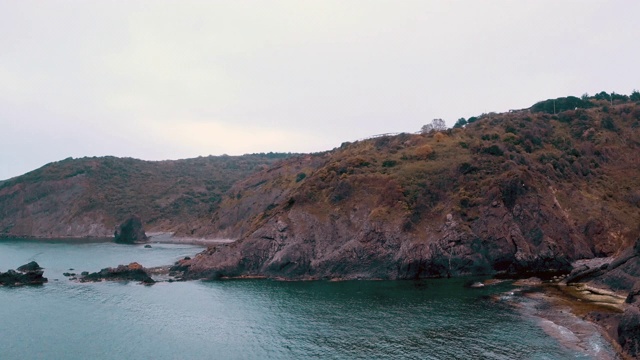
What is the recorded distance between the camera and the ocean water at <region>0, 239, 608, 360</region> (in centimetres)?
5603

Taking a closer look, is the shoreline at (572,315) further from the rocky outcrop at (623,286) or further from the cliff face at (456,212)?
the cliff face at (456,212)

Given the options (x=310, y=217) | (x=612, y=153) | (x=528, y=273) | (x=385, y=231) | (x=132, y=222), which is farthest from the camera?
(x=132, y=222)

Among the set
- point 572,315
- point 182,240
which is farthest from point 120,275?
point 572,315

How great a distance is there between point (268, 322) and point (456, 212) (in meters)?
47.1

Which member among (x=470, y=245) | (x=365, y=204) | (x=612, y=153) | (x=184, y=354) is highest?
(x=612, y=153)

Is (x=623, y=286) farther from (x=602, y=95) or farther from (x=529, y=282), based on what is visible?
(x=602, y=95)

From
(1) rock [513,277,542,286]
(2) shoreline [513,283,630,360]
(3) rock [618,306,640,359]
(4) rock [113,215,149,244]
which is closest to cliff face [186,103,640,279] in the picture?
(1) rock [513,277,542,286]

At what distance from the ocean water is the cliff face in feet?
20.3

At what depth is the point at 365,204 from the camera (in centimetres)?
10531

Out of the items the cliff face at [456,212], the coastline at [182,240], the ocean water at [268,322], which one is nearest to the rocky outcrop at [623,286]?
the ocean water at [268,322]

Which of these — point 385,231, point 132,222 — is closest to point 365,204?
point 385,231

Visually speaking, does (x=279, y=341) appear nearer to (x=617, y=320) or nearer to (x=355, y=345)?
(x=355, y=345)

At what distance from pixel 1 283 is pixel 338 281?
6673cm

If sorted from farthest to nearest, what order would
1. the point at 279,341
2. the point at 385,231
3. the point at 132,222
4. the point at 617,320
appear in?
1. the point at 132,222
2. the point at 385,231
3. the point at 279,341
4. the point at 617,320
